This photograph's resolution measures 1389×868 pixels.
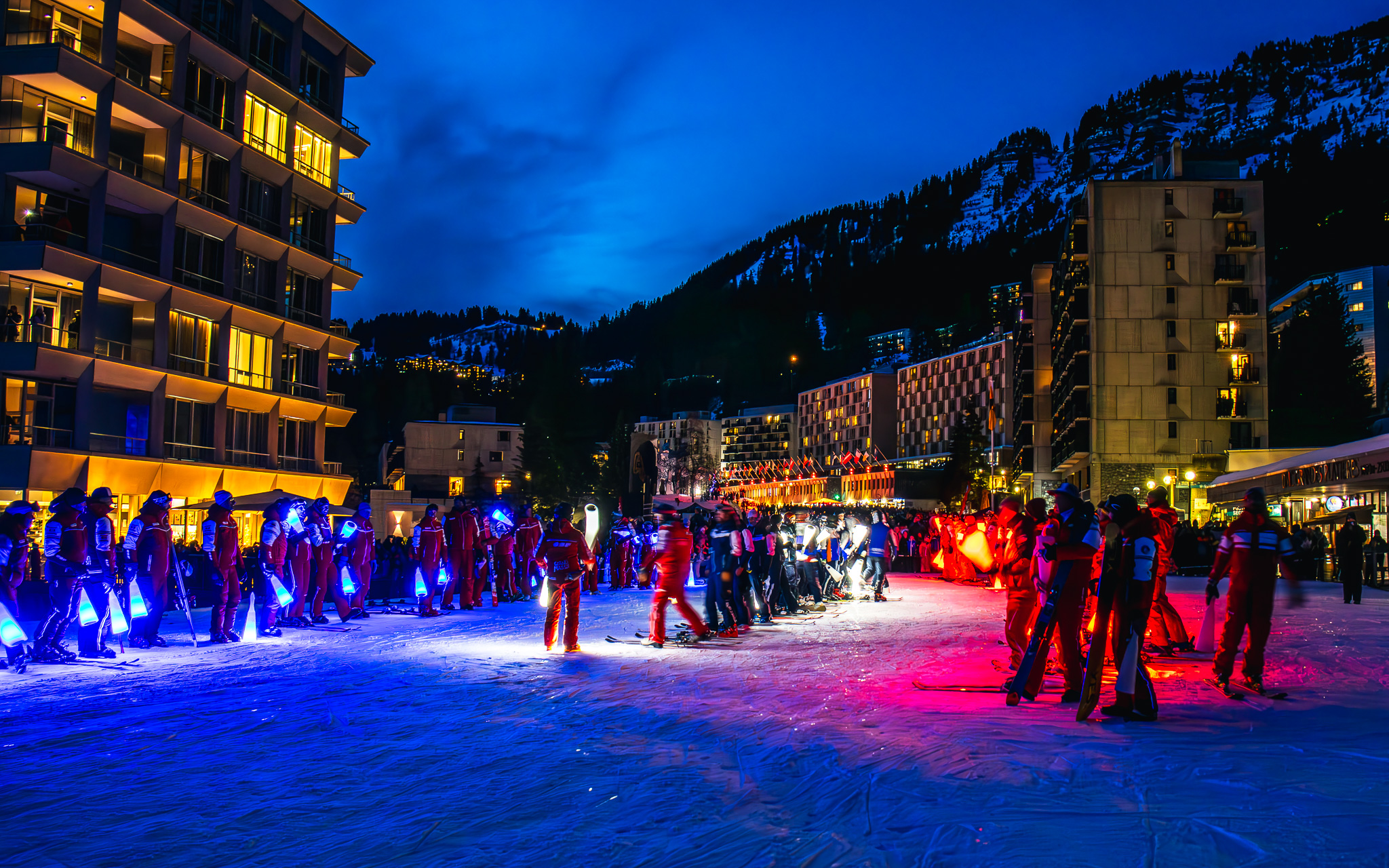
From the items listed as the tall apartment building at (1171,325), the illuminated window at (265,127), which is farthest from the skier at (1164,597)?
the tall apartment building at (1171,325)

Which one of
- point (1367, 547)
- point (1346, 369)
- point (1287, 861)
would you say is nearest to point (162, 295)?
point (1287, 861)

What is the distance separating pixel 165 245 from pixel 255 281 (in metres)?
5.50


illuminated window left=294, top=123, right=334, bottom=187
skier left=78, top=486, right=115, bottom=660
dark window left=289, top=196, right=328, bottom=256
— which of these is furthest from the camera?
illuminated window left=294, top=123, right=334, bottom=187

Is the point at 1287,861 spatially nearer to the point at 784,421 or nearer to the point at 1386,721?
the point at 1386,721

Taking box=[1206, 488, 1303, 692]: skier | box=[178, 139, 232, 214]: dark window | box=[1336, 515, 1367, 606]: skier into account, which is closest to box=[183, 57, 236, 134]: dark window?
box=[178, 139, 232, 214]: dark window

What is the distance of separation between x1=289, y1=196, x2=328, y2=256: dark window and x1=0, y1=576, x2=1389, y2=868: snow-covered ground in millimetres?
31927

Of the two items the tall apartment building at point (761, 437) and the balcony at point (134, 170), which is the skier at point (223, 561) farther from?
the tall apartment building at point (761, 437)

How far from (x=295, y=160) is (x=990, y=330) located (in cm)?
17989

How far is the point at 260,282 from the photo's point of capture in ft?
122

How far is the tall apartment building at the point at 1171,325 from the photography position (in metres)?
56.3

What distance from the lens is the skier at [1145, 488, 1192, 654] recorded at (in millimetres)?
10391

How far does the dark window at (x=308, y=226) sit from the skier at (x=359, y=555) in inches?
1029

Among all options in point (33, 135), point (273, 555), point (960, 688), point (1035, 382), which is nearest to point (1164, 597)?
point (960, 688)

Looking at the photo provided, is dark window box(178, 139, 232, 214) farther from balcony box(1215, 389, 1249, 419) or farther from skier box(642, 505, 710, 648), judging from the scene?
balcony box(1215, 389, 1249, 419)
